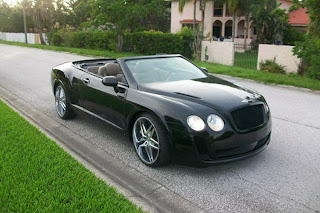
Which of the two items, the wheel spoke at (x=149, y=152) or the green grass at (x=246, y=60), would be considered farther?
the green grass at (x=246, y=60)

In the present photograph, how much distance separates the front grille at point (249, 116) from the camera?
3.84m

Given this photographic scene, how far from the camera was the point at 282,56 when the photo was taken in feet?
46.6

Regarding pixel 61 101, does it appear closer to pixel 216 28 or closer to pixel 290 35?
pixel 290 35

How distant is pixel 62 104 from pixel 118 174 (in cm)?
290

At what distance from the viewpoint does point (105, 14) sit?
23406 millimetres

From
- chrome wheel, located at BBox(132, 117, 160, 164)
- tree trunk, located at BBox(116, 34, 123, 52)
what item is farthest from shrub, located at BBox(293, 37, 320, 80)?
tree trunk, located at BBox(116, 34, 123, 52)

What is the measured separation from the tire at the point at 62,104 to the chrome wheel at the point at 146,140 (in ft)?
7.42

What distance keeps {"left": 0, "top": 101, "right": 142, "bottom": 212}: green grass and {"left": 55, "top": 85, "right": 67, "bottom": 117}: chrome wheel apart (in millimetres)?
1541

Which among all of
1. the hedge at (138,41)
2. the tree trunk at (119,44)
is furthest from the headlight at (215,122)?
the tree trunk at (119,44)

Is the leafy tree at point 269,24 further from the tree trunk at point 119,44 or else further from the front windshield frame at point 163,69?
the front windshield frame at point 163,69

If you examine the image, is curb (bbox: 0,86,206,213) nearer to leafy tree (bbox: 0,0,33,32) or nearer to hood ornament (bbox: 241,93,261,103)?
hood ornament (bbox: 241,93,261,103)

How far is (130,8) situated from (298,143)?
20694 mm

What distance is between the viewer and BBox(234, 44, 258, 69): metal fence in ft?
53.7

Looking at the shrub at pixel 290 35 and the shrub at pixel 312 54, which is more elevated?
the shrub at pixel 290 35
